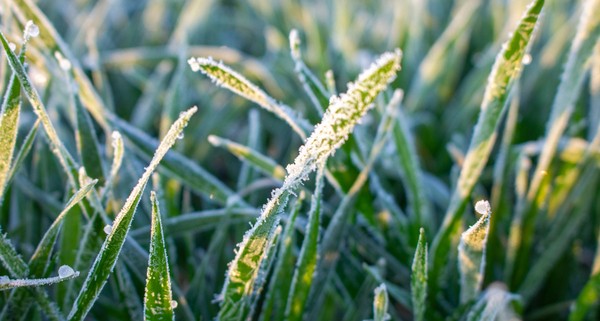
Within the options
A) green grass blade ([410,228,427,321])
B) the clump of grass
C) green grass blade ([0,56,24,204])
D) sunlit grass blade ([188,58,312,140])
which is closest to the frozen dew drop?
the clump of grass

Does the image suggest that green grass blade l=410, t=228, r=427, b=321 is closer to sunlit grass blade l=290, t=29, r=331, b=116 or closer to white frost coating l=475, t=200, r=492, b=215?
white frost coating l=475, t=200, r=492, b=215

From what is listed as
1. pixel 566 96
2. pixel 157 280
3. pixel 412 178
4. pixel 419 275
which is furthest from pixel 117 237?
pixel 566 96

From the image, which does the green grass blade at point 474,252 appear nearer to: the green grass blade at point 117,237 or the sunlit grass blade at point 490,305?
Answer: the sunlit grass blade at point 490,305

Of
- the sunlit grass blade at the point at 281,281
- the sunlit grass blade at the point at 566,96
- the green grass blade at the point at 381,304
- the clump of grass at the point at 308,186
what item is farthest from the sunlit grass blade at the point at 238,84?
the sunlit grass blade at the point at 566,96

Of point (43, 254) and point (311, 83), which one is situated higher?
point (311, 83)

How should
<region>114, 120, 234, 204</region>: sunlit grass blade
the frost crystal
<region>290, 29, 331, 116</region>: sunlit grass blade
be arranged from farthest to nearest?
<region>114, 120, 234, 204</region>: sunlit grass blade < <region>290, 29, 331, 116</region>: sunlit grass blade < the frost crystal

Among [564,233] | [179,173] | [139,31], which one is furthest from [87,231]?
[139,31]

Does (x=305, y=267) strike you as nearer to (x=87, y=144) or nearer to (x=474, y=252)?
(x=474, y=252)
